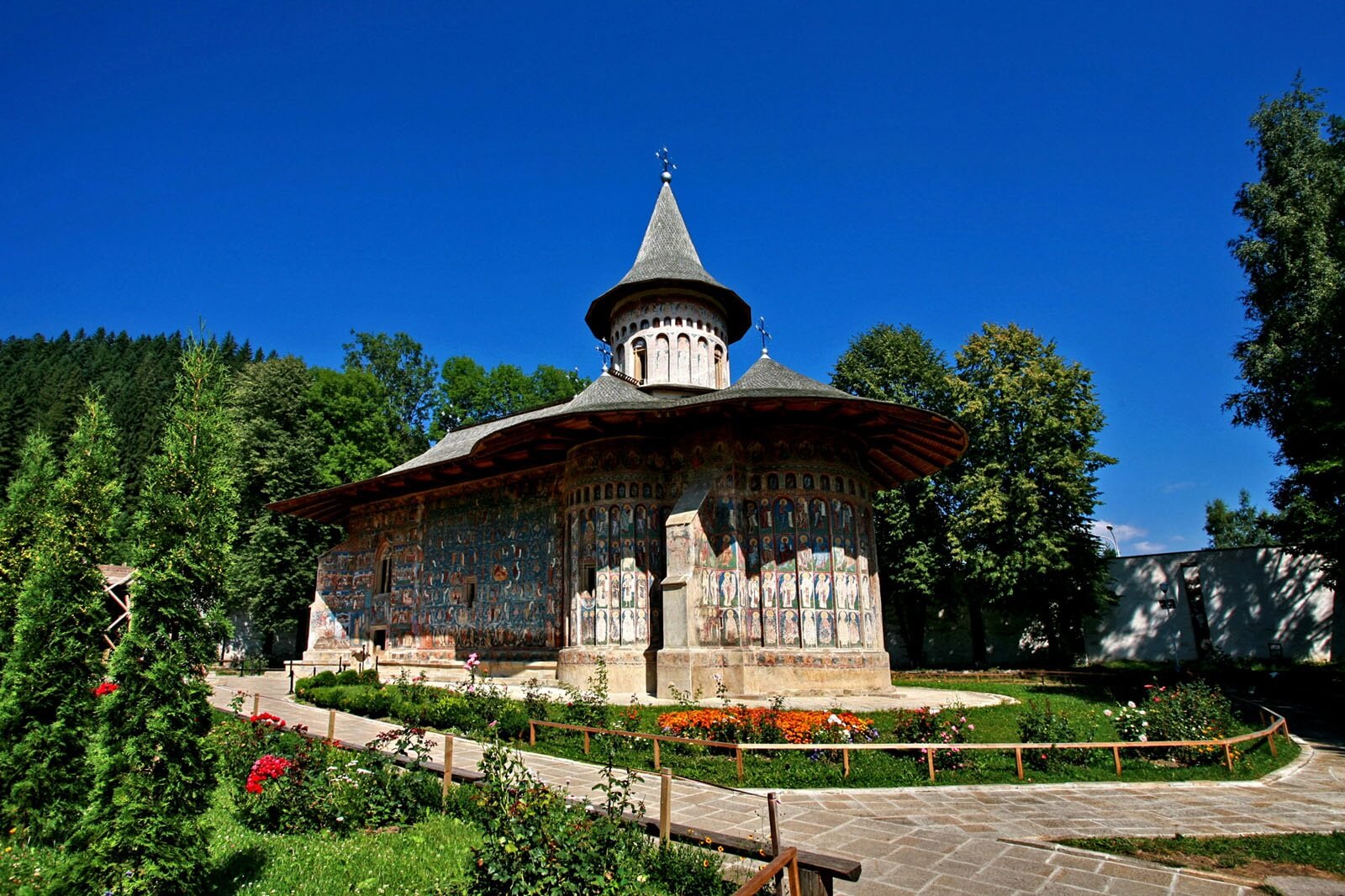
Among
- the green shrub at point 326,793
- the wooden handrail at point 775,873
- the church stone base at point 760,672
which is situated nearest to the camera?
the wooden handrail at point 775,873

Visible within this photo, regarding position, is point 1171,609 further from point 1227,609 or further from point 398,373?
point 398,373

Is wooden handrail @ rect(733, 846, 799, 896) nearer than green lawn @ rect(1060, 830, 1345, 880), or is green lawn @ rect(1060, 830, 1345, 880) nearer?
wooden handrail @ rect(733, 846, 799, 896)

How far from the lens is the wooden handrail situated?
302 centimetres

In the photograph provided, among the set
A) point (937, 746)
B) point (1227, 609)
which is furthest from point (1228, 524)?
point (937, 746)

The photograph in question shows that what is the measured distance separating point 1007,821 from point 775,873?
3739mm

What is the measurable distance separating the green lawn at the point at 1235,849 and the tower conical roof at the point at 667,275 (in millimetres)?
18285

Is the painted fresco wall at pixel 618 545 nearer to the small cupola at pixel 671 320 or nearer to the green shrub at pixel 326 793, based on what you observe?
the small cupola at pixel 671 320

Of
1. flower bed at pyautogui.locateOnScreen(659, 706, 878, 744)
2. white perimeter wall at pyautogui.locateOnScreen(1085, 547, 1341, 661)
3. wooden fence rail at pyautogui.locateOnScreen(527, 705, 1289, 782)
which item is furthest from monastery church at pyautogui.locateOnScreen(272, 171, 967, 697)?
white perimeter wall at pyautogui.locateOnScreen(1085, 547, 1341, 661)

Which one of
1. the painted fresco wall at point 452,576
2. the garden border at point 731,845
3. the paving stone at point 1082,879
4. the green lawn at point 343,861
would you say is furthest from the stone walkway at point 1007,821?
the painted fresco wall at point 452,576

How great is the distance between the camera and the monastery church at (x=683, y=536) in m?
14.8

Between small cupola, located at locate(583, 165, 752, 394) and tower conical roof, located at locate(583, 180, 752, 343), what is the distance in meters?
0.03

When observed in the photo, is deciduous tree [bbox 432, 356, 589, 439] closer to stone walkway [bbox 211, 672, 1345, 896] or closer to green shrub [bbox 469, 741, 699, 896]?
stone walkway [bbox 211, 672, 1345, 896]

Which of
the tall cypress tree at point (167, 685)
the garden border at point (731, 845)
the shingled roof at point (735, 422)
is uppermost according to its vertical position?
the shingled roof at point (735, 422)

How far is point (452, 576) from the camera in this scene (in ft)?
69.5
